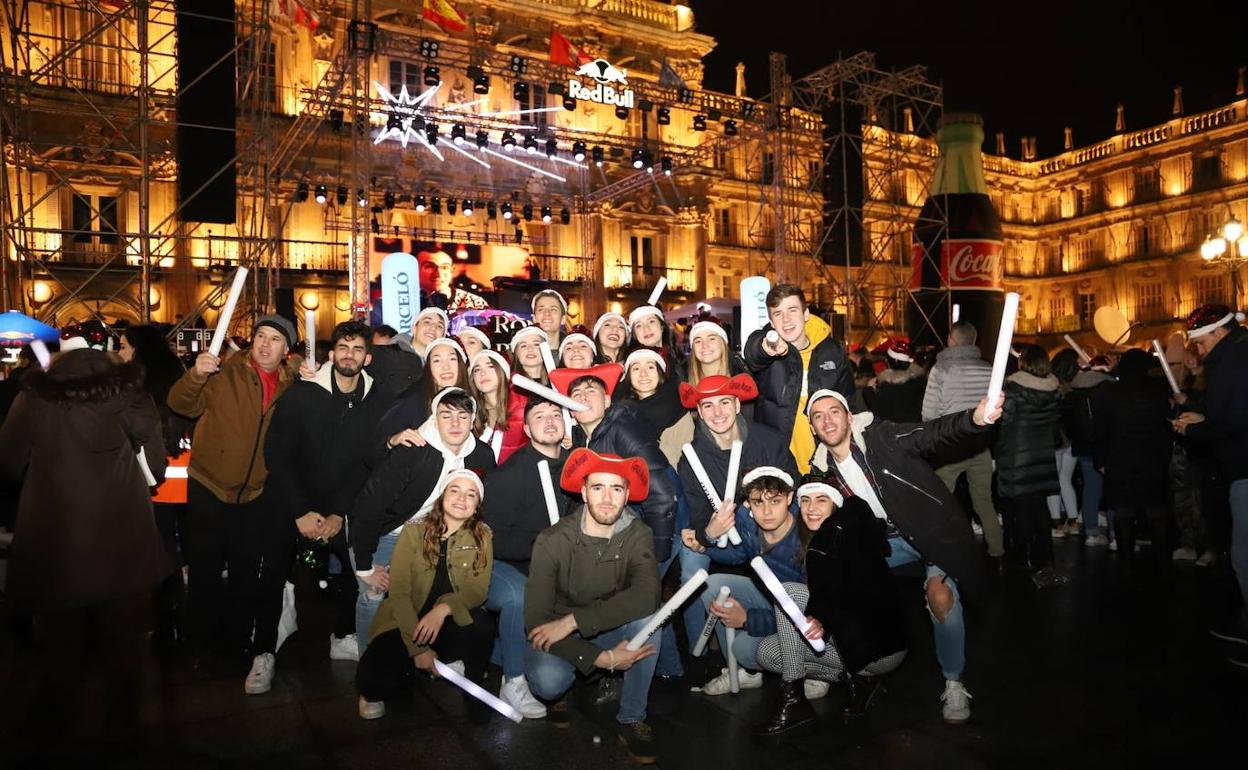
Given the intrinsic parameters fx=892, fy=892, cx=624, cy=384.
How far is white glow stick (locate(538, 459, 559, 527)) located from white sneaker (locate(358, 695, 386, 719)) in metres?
1.19

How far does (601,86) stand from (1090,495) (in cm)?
1464

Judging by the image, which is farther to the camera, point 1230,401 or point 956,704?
point 1230,401

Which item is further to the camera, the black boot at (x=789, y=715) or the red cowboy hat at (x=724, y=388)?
the red cowboy hat at (x=724, y=388)

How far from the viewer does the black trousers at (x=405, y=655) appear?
419cm

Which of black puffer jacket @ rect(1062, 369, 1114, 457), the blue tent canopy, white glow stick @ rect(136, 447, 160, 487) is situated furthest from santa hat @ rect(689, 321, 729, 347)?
the blue tent canopy

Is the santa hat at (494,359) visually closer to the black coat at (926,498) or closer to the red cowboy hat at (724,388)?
the red cowboy hat at (724,388)

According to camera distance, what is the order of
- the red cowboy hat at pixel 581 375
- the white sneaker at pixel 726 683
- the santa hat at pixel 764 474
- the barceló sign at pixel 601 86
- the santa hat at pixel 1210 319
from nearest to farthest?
the santa hat at pixel 764 474 < the white sneaker at pixel 726 683 < the red cowboy hat at pixel 581 375 < the santa hat at pixel 1210 319 < the barceló sign at pixel 601 86

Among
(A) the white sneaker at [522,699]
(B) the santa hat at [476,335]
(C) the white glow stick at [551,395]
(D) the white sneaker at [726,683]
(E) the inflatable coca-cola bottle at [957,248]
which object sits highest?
(E) the inflatable coca-cola bottle at [957,248]

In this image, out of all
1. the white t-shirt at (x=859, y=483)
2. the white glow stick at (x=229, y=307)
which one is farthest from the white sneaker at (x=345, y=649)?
the white t-shirt at (x=859, y=483)

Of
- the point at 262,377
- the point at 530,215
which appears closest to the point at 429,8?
the point at 530,215

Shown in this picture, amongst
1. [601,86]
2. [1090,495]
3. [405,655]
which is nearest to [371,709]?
[405,655]

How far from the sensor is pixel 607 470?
4.09 m

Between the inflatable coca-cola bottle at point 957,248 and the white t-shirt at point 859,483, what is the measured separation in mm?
17512

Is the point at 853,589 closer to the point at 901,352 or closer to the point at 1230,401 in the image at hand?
the point at 1230,401
